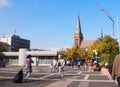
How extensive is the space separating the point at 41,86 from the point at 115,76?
27.3 feet

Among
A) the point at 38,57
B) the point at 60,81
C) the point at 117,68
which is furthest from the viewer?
the point at 38,57

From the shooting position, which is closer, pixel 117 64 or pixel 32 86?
pixel 117 64

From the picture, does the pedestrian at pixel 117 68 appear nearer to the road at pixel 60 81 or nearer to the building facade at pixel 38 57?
the road at pixel 60 81

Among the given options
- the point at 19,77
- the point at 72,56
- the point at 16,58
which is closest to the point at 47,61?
the point at 16,58

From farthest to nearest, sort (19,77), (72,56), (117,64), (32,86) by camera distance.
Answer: (72,56), (19,77), (32,86), (117,64)

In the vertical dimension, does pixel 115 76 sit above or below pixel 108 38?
below

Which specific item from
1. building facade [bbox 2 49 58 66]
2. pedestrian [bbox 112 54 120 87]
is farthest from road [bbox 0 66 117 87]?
building facade [bbox 2 49 58 66]

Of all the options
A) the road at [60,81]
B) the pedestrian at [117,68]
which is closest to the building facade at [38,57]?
the road at [60,81]

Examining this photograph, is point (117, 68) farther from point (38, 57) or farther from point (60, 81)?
point (38, 57)

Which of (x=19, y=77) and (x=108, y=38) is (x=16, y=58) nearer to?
(x=108, y=38)

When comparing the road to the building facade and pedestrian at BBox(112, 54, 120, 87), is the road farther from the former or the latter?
the building facade

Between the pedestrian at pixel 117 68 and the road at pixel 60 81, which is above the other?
the pedestrian at pixel 117 68

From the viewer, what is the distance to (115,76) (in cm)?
839

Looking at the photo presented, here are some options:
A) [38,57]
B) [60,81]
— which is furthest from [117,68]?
[38,57]
